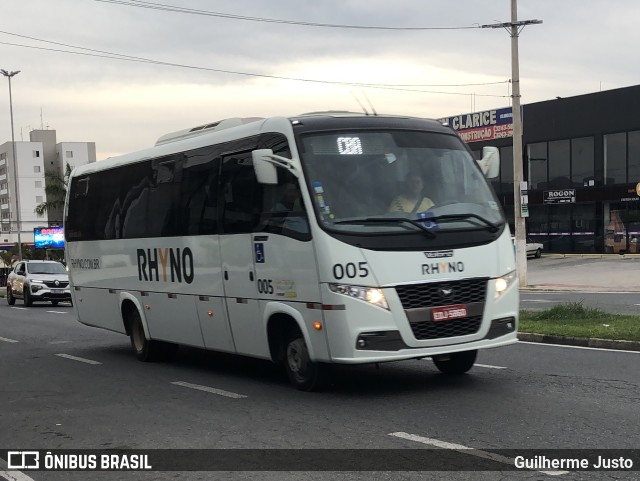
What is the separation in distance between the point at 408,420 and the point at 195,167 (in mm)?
5165

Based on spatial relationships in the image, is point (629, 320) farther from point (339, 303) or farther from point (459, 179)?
point (339, 303)

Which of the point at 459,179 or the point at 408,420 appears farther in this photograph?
the point at 459,179

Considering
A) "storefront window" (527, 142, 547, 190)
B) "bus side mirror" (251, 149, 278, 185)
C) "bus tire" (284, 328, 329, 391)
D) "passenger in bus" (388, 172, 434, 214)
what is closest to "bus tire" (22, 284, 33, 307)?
"bus tire" (284, 328, 329, 391)

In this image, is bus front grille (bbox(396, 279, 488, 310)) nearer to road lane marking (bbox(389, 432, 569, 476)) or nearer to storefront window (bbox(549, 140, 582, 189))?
road lane marking (bbox(389, 432, 569, 476))

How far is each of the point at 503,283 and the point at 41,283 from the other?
25.7 meters

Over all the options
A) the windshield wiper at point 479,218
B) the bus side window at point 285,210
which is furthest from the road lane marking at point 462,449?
the windshield wiper at point 479,218

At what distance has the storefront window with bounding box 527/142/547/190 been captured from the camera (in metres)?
49.2

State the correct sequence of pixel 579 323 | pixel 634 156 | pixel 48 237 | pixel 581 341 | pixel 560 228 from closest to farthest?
pixel 581 341 < pixel 579 323 < pixel 634 156 < pixel 560 228 < pixel 48 237

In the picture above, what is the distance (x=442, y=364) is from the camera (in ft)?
35.7

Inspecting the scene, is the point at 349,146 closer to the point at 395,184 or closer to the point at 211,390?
the point at 395,184

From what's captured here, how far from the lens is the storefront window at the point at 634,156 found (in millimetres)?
44094

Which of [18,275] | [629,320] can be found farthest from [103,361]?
[18,275]

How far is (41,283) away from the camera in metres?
32.4

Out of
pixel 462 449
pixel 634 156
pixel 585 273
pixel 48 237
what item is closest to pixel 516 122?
pixel 585 273
